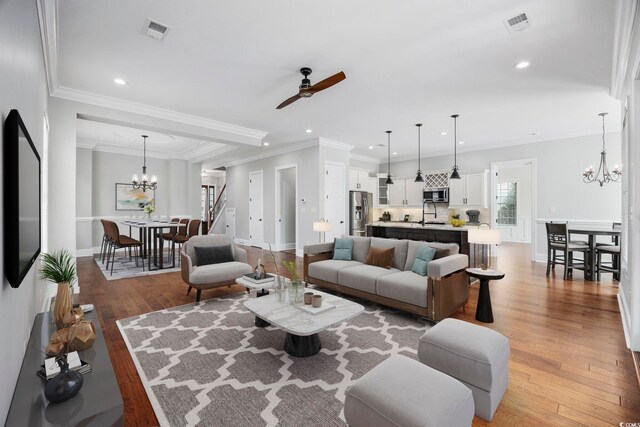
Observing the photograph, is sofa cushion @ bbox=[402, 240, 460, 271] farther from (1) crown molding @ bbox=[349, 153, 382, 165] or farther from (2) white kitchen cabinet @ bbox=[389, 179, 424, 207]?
(1) crown molding @ bbox=[349, 153, 382, 165]

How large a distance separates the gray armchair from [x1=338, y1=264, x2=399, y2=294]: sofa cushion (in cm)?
135

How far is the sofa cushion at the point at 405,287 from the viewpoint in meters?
3.14

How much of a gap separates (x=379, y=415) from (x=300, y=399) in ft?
2.48

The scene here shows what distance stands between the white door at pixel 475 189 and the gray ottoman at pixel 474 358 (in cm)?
659

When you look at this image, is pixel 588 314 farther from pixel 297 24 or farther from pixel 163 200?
pixel 163 200

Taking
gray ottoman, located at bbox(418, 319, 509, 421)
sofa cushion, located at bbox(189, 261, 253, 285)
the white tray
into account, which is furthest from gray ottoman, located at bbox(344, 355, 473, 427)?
sofa cushion, located at bbox(189, 261, 253, 285)

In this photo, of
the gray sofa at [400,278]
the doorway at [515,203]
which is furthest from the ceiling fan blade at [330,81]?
the doorway at [515,203]

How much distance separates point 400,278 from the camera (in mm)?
3432

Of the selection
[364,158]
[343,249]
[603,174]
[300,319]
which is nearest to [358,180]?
[364,158]

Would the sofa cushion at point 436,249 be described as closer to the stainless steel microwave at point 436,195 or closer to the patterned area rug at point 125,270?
the patterned area rug at point 125,270

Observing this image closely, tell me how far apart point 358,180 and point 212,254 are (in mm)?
5674

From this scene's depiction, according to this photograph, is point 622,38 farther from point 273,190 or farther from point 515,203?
point 515,203

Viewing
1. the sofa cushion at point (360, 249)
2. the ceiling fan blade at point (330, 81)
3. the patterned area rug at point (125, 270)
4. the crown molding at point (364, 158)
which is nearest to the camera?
the ceiling fan blade at point (330, 81)

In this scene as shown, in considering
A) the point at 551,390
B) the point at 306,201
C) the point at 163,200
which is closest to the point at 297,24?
the point at 551,390
